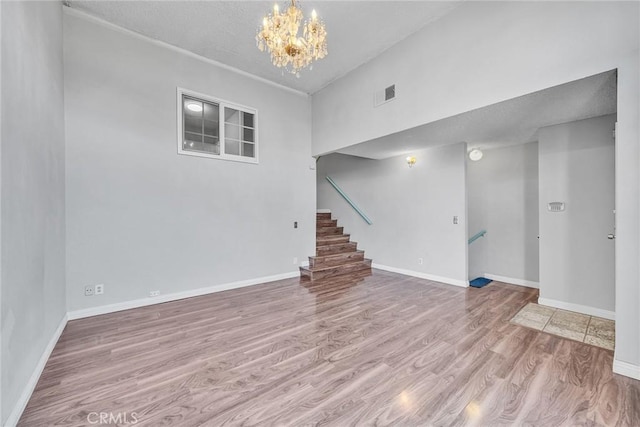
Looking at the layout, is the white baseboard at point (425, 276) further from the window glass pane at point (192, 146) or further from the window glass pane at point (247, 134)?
the window glass pane at point (192, 146)

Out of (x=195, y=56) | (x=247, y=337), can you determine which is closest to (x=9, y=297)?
(x=247, y=337)

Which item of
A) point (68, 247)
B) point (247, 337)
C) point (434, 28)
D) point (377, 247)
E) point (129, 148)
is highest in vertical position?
point (434, 28)

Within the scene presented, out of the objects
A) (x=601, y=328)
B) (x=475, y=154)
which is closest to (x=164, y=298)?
(x=601, y=328)

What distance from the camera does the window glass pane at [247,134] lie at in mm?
4578

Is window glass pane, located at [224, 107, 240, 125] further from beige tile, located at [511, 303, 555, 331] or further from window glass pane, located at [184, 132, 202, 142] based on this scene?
beige tile, located at [511, 303, 555, 331]

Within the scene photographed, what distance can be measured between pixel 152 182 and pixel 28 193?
181 cm

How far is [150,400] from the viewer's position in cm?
180

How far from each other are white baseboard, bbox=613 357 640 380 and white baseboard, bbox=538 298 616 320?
1.55 meters

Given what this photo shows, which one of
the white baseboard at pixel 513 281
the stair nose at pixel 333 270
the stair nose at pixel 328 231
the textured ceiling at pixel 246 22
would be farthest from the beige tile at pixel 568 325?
the stair nose at pixel 328 231

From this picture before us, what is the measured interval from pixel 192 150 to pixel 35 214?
224 centimetres

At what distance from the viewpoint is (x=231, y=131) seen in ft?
14.6

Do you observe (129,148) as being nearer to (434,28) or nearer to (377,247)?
(434,28)

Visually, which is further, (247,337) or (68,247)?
(68,247)

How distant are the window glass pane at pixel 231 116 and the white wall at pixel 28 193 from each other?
6.64 feet
